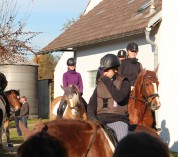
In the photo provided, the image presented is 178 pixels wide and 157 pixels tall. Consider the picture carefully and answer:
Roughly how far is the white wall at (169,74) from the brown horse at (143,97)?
559cm

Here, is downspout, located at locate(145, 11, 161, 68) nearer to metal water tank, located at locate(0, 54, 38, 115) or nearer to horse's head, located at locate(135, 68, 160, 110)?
horse's head, located at locate(135, 68, 160, 110)

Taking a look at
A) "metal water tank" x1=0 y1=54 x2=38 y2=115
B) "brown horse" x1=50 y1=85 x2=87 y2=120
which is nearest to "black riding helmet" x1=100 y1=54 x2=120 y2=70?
"brown horse" x1=50 y1=85 x2=87 y2=120

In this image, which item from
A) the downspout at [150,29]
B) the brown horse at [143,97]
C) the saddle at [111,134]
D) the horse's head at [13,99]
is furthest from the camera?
the horse's head at [13,99]

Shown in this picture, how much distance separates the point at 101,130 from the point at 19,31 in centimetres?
773

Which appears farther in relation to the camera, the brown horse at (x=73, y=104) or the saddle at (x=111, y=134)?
the brown horse at (x=73, y=104)

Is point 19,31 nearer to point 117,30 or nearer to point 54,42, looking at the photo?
point 117,30

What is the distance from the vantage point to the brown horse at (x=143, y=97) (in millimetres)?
8852

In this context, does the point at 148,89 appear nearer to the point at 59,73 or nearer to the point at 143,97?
the point at 143,97

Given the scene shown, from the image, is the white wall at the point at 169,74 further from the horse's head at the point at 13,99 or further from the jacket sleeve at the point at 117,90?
the jacket sleeve at the point at 117,90

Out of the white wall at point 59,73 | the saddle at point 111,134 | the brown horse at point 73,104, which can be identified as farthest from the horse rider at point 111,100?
the white wall at point 59,73

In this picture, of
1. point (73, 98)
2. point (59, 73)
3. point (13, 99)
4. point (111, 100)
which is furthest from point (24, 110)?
point (111, 100)

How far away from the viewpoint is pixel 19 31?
500 inches

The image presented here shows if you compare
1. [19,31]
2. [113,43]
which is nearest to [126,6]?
[113,43]

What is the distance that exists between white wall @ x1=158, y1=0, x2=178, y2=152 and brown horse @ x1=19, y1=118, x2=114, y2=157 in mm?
9312
